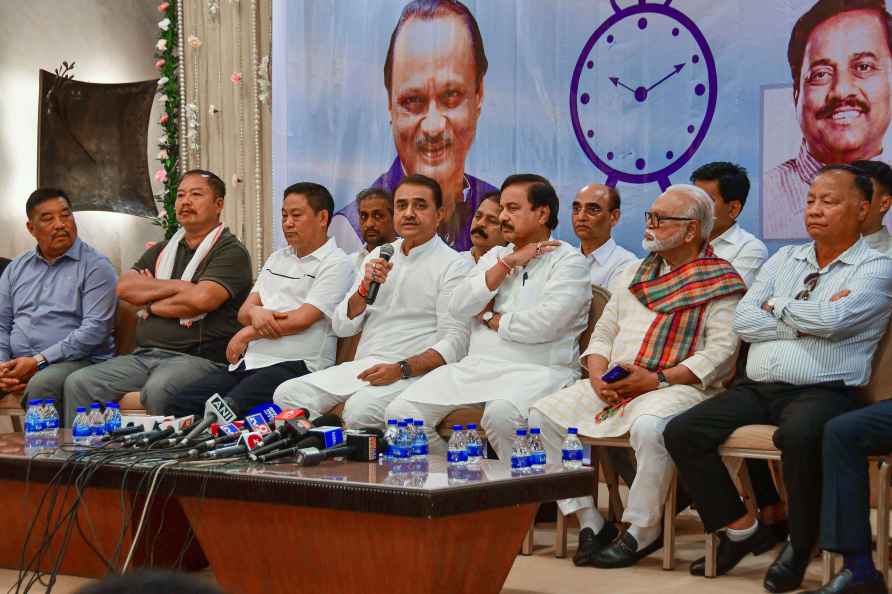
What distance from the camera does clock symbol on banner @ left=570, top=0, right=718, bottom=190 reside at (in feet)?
18.8

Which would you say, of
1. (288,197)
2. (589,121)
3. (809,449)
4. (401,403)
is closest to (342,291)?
(288,197)

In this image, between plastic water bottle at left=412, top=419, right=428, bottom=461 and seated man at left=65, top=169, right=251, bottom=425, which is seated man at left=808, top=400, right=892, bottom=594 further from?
seated man at left=65, top=169, right=251, bottom=425

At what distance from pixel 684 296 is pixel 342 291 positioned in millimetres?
1698

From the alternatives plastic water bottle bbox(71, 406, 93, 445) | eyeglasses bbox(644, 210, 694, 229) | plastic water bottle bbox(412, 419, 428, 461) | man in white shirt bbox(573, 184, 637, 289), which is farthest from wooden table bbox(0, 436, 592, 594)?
man in white shirt bbox(573, 184, 637, 289)

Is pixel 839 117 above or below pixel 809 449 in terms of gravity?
above

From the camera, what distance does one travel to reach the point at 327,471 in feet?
11.2

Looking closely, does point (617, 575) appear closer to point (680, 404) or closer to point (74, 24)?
point (680, 404)

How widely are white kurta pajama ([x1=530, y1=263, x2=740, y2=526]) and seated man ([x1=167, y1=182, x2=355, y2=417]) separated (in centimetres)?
133

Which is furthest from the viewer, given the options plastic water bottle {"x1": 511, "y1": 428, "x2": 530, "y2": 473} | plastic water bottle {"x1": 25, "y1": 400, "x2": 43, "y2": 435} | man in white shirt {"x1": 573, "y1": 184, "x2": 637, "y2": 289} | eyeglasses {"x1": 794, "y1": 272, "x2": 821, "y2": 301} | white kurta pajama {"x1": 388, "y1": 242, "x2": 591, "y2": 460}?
man in white shirt {"x1": 573, "y1": 184, "x2": 637, "y2": 289}

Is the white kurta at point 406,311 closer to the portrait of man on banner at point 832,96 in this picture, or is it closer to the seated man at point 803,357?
the seated man at point 803,357

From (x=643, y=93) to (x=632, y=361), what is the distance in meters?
1.98

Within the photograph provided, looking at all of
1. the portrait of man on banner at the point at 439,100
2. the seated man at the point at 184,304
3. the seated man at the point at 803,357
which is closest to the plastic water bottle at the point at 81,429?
the seated man at the point at 184,304

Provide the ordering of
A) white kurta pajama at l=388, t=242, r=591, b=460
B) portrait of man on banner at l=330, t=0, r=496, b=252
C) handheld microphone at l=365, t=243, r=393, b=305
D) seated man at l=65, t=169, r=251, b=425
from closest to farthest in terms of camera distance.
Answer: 1. white kurta pajama at l=388, t=242, r=591, b=460
2. handheld microphone at l=365, t=243, r=393, b=305
3. seated man at l=65, t=169, r=251, b=425
4. portrait of man on banner at l=330, t=0, r=496, b=252

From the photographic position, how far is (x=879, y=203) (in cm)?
426
